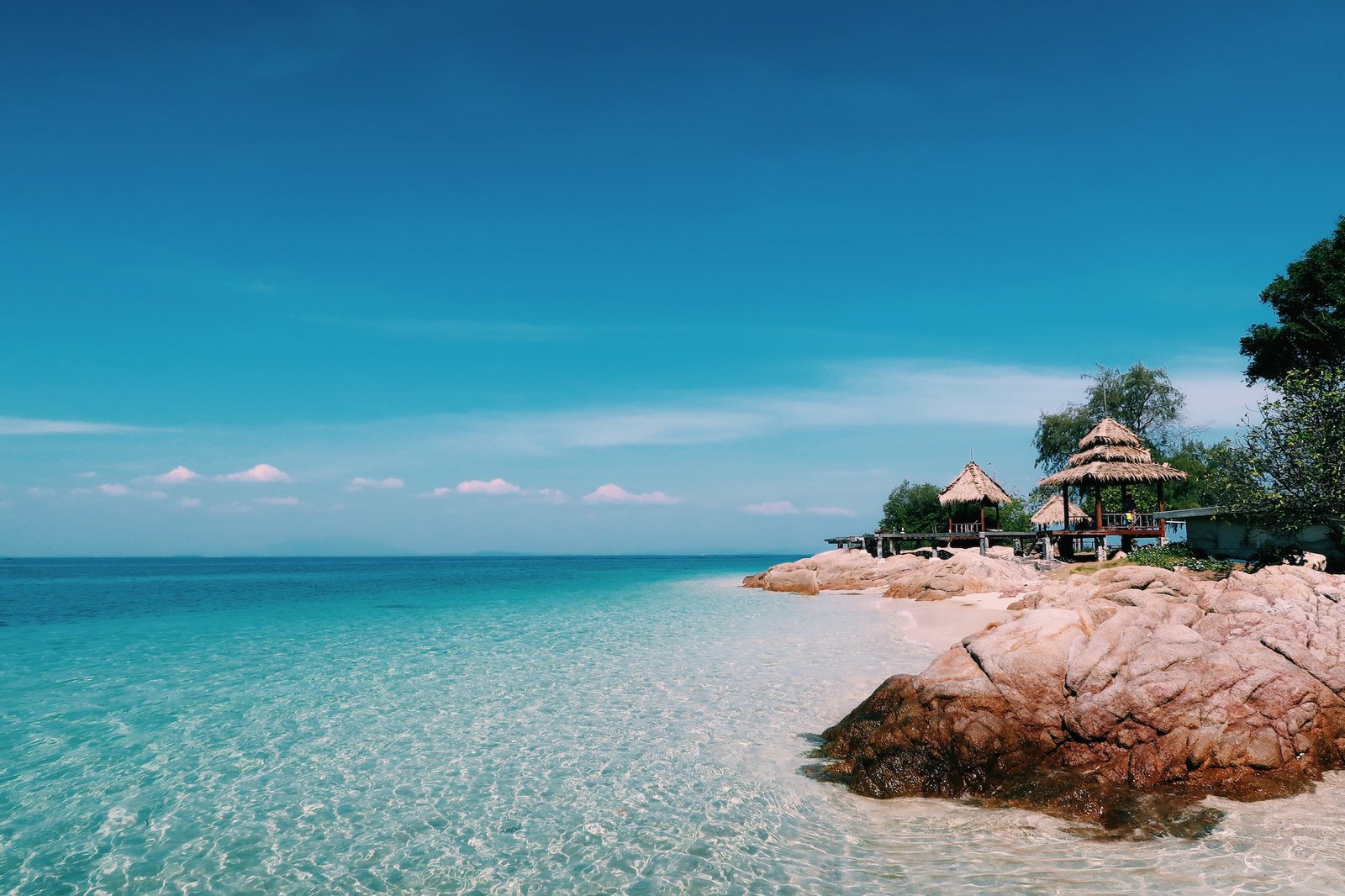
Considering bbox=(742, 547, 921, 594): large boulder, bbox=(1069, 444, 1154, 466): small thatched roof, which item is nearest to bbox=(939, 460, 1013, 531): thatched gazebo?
bbox=(742, 547, 921, 594): large boulder

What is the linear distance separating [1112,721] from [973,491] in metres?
39.2

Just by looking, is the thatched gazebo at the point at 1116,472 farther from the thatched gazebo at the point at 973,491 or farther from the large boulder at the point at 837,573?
the large boulder at the point at 837,573

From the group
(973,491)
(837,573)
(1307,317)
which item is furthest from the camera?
(973,491)

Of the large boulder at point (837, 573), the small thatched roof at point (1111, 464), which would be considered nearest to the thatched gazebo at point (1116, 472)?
the small thatched roof at point (1111, 464)

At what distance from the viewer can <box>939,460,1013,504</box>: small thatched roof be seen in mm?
45844

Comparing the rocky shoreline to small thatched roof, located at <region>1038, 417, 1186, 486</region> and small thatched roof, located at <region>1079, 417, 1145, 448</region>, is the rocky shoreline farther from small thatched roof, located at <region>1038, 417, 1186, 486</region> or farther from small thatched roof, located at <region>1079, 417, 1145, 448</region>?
small thatched roof, located at <region>1079, 417, 1145, 448</region>

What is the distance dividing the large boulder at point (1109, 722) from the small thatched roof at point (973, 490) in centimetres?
3611

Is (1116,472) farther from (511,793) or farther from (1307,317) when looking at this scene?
(511,793)

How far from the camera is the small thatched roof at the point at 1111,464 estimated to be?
37.1 metres

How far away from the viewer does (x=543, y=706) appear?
13.5 meters

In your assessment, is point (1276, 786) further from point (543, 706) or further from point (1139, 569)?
point (1139, 569)

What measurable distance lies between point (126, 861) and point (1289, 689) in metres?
12.5

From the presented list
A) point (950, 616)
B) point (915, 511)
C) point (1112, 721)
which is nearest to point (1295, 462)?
point (950, 616)

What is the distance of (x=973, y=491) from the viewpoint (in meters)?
46.0
